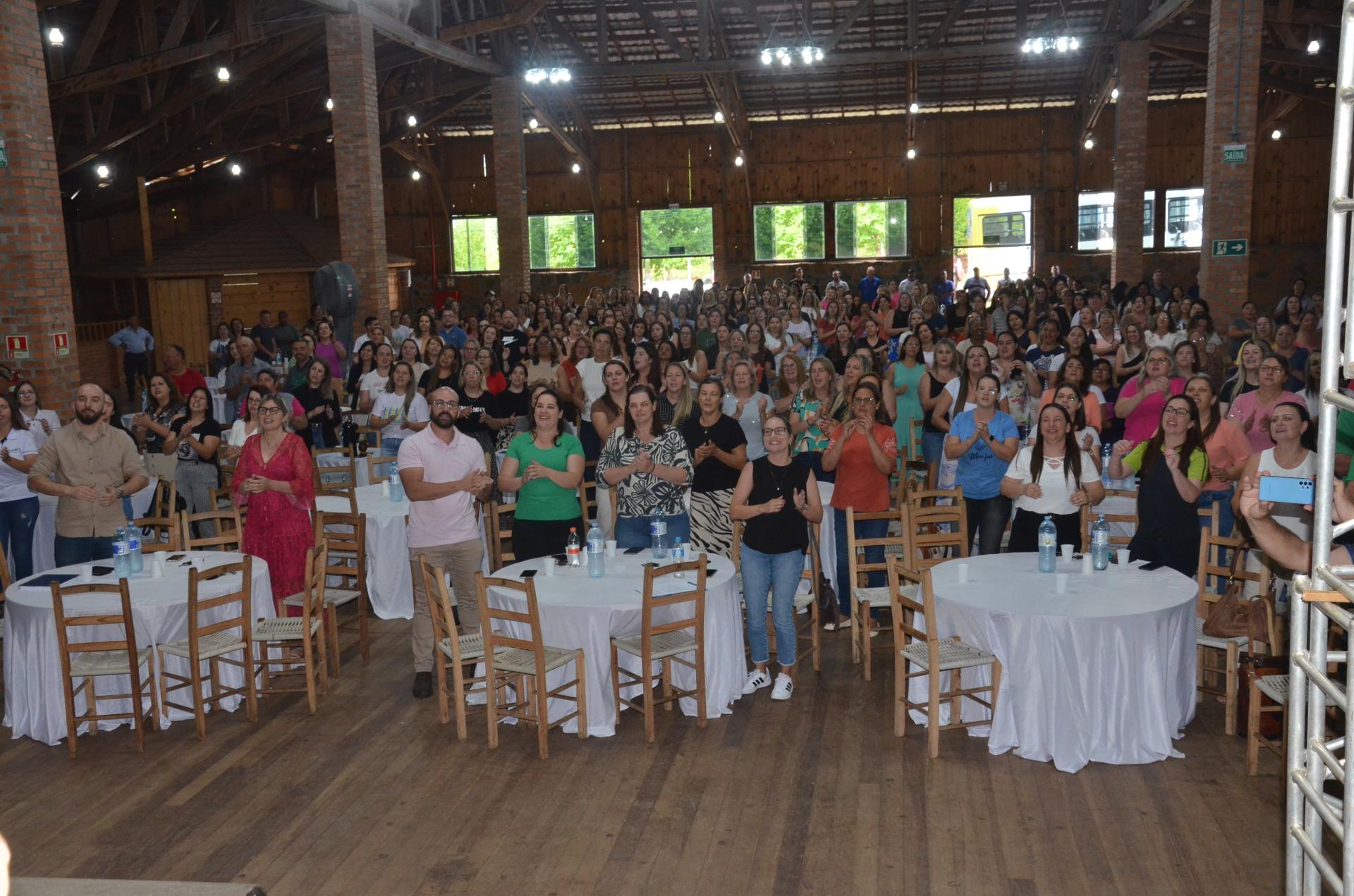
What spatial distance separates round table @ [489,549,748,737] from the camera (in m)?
5.66

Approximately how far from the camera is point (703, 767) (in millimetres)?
5312

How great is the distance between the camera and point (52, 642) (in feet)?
18.9

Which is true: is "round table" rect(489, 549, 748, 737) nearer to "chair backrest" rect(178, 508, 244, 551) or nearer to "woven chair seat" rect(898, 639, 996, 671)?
"woven chair seat" rect(898, 639, 996, 671)

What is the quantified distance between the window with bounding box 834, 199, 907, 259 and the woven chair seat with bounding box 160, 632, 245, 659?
2172 centimetres

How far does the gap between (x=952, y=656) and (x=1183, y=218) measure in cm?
2243

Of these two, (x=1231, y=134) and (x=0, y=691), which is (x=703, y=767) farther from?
(x=1231, y=134)

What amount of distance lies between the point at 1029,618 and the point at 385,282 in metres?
11.2

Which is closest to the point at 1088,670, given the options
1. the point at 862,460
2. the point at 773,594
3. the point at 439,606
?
the point at 773,594

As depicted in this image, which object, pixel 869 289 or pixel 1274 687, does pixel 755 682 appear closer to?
pixel 1274 687

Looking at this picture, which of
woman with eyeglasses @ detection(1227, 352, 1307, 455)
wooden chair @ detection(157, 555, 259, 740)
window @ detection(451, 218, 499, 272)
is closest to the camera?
wooden chair @ detection(157, 555, 259, 740)

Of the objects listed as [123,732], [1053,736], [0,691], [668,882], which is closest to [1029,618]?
[1053,736]

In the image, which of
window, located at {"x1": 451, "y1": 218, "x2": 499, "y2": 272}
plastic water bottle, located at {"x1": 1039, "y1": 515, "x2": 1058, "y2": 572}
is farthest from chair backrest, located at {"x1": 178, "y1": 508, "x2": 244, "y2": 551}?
window, located at {"x1": 451, "y1": 218, "x2": 499, "y2": 272}

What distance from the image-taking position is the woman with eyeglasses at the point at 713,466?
6.75 metres

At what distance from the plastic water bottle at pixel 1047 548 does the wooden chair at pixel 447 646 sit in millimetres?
2740
